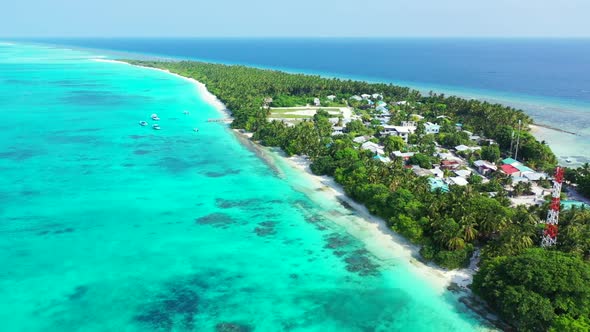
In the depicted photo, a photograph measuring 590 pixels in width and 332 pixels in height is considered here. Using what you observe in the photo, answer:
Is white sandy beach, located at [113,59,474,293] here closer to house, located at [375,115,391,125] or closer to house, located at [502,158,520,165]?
house, located at [502,158,520,165]

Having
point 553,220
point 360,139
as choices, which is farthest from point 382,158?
point 553,220

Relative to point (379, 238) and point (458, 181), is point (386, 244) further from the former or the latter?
point (458, 181)

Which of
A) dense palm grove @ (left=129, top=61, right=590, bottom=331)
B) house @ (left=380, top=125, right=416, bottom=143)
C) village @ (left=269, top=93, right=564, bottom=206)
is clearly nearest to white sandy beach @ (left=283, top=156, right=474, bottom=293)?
dense palm grove @ (left=129, top=61, right=590, bottom=331)

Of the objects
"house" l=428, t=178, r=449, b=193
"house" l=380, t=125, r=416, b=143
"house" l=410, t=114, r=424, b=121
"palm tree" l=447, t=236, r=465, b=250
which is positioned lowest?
"palm tree" l=447, t=236, r=465, b=250

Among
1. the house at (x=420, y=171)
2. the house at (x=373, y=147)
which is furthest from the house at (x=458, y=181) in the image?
the house at (x=373, y=147)

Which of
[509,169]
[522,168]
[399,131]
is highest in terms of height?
[399,131]

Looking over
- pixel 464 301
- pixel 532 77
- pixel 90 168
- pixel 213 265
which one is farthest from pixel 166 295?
pixel 532 77

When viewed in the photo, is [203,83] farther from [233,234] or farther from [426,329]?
[426,329]
